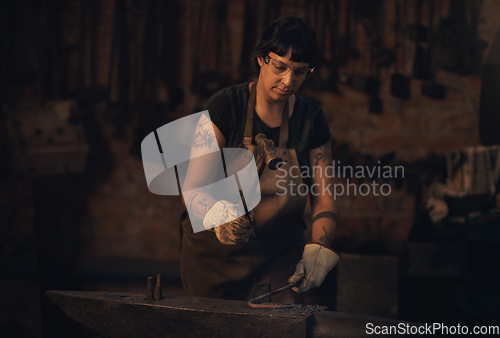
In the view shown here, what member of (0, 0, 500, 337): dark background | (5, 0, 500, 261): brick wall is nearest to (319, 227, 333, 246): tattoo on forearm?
(0, 0, 500, 337): dark background

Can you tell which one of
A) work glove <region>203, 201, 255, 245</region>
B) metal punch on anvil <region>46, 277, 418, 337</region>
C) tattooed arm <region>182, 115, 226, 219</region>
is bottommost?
metal punch on anvil <region>46, 277, 418, 337</region>

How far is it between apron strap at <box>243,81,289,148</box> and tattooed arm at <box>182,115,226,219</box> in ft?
0.34

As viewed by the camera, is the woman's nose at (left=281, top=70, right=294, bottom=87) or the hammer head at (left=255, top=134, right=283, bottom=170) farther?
the woman's nose at (left=281, top=70, right=294, bottom=87)

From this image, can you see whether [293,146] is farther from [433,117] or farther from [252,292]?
[433,117]

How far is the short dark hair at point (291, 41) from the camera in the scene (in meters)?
1.87

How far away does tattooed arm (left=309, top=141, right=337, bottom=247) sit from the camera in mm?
2078

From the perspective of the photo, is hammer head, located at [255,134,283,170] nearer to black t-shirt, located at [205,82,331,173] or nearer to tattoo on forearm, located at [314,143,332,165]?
black t-shirt, located at [205,82,331,173]

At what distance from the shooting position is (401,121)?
3.62 m

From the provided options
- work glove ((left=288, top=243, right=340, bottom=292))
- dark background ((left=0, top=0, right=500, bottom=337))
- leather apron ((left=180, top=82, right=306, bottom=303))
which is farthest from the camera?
dark background ((left=0, top=0, right=500, bottom=337))

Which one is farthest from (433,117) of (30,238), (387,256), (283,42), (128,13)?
(30,238)

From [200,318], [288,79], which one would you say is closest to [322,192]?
[288,79]

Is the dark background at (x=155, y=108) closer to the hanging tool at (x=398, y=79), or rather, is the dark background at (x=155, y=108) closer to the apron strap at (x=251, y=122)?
the hanging tool at (x=398, y=79)

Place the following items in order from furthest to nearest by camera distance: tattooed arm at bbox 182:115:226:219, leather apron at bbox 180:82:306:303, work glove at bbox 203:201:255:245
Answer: leather apron at bbox 180:82:306:303 < tattooed arm at bbox 182:115:226:219 < work glove at bbox 203:201:255:245

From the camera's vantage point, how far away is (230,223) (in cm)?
173
